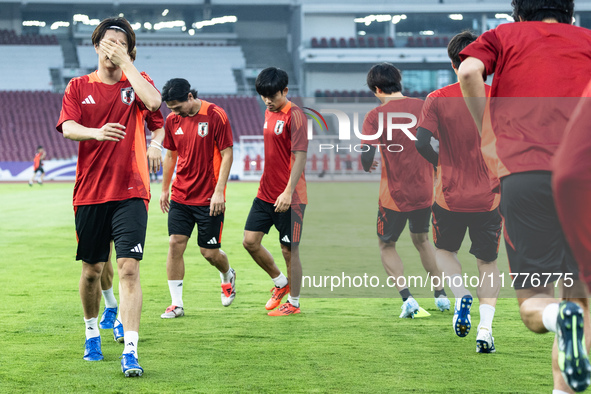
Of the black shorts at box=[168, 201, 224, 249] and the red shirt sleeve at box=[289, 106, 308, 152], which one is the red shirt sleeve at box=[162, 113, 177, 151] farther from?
the red shirt sleeve at box=[289, 106, 308, 152]

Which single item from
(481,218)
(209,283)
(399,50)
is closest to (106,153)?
(481,218)

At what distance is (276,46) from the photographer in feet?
162

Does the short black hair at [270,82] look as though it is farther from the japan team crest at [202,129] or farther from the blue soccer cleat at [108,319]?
the blue soccer cleat at [108,319]

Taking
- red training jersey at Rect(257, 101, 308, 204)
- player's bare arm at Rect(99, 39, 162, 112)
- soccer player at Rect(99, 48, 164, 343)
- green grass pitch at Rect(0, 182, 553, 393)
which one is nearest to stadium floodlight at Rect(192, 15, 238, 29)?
green grass pitch at Rect(0, 182, 553, 393)

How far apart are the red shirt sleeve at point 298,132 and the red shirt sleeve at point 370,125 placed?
2.23 ft

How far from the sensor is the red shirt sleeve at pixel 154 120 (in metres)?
4.84

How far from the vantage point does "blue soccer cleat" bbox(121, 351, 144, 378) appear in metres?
4.12

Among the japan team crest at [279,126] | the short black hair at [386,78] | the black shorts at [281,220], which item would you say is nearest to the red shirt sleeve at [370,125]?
the short black hair at [386,78]

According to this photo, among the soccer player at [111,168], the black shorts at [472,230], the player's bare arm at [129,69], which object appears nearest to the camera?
the player's bare arm at [129,69]

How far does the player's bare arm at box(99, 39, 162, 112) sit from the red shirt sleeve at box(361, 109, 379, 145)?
1.76m

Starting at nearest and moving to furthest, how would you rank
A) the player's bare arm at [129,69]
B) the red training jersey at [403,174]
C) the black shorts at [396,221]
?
the player's bare arm at [129,69] → the red training jersey at [403,174] → the black shorts at [396,221]

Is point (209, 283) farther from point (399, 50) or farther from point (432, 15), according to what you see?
point (432, 15)

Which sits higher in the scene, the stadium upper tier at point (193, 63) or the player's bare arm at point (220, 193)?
the player's bare arm at point (220, 193)

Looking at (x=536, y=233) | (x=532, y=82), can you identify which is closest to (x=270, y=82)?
(x=532, y=82)
